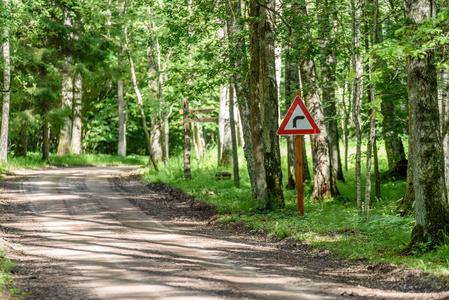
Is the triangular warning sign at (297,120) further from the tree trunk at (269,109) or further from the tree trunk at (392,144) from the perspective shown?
the tree trunk at (392,144)

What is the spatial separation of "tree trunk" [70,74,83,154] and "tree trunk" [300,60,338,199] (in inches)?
977

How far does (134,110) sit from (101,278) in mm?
35059

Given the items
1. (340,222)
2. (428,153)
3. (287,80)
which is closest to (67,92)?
(287,80)

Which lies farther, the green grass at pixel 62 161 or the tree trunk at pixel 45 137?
the tree trunk at pixel 45 137

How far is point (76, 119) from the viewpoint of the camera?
35.3 m

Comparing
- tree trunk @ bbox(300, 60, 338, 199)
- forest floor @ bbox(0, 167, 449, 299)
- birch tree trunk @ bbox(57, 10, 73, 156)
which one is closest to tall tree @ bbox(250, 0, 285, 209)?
forest floor @ bbox(0, 167, 449, 299)

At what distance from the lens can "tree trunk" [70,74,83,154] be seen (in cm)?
3491

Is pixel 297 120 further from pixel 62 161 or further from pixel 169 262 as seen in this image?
pixel 62 161

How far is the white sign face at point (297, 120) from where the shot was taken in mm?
10398

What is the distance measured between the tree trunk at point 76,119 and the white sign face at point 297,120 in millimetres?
27449

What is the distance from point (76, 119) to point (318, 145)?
2583 cm

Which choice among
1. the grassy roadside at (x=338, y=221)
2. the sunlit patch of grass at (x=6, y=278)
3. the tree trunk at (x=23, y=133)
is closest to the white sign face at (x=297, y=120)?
the grassy roadside at (x=338, y=221)

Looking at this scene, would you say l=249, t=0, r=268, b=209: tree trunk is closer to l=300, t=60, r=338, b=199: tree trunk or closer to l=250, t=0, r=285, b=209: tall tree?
l=250, t=0, r=285, b=209: tall tree

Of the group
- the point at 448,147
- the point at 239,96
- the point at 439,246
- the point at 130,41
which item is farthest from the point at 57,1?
the point at 439,246
